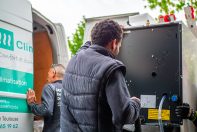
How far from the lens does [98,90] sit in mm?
2797

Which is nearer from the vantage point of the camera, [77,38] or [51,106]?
[51,106]

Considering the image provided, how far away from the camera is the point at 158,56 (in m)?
4.30

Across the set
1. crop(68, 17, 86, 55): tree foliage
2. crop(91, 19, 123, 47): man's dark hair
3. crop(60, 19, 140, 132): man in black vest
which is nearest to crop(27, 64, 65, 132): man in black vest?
crop(60, 19, 140, 132): man in black vest

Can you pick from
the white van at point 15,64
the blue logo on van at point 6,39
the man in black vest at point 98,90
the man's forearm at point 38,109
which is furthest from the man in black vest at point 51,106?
the man in black vest at point 98,90

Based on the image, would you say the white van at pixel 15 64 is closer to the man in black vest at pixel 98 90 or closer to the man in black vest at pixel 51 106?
the man in black vest at pixel 51 106

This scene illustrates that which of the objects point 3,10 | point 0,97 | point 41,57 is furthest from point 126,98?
point 41,57

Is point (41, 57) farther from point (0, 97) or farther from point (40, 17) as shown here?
point (0, 97)

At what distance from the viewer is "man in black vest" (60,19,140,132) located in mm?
2752

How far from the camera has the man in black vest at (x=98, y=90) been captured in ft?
9.03

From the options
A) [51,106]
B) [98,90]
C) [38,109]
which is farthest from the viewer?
[51,106]

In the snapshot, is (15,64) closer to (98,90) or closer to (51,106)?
(51,106)

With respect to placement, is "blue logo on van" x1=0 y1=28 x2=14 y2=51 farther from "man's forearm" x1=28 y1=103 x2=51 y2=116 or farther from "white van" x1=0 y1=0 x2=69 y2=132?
"man's forearm" x1=28 y1=103 x2=51 y2=116

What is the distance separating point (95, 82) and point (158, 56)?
1644 millimetres

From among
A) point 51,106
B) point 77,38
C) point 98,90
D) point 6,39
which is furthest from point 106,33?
point 77,38
